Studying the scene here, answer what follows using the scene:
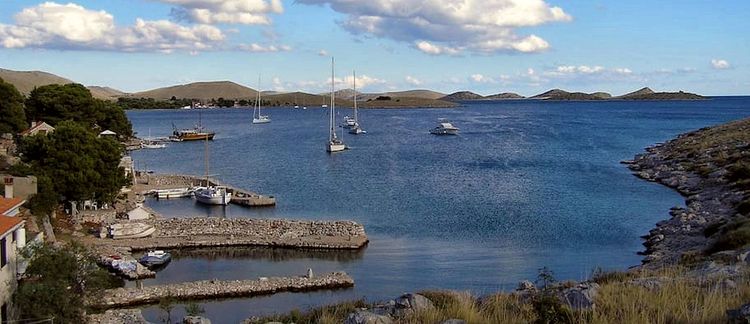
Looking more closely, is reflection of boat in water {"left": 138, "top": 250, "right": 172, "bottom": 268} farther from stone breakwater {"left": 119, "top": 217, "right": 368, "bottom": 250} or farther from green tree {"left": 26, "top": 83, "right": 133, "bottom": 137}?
green tree {"left": 26, "top": 83, "right": 133, "bottom": 137}

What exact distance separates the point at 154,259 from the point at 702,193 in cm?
3300

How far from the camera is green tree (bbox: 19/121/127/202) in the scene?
34.5 m

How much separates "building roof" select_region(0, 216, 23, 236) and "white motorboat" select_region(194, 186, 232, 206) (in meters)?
27.5

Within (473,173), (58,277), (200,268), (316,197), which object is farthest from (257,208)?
→ (58,277)

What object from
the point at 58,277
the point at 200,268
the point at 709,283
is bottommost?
the point at 200,268

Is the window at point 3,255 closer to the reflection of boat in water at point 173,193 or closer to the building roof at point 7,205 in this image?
the building roof at point 7,205

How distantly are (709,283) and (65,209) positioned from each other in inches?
1320


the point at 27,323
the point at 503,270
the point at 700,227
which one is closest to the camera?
the point at 27,323

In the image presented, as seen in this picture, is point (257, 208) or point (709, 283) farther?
point (257, 208)

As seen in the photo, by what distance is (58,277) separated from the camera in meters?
18.5

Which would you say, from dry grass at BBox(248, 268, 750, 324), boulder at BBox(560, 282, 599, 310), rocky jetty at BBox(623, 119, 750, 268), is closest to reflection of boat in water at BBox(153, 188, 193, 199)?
rocky jetty at BBox(623, 119, 750, 268)

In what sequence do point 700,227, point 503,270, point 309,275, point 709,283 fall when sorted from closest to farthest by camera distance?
point 709,283 < point 309,275 < point 503,270 < point 700,227

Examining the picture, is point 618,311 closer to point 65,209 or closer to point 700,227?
point 700,227

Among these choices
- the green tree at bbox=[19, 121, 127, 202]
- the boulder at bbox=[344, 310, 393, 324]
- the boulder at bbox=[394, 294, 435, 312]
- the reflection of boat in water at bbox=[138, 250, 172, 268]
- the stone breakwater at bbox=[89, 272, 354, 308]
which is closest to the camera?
the boulder at bbox=[344, 310, 393, 324]
